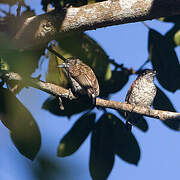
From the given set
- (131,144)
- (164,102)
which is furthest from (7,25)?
(164,102)

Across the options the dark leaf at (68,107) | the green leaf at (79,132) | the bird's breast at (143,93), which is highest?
the dark leaf at (68,107)

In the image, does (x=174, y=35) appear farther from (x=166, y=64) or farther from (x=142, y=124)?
(x=142, y=124)

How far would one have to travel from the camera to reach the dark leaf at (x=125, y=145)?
2.89 meters

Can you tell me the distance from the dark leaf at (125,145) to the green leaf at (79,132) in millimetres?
276

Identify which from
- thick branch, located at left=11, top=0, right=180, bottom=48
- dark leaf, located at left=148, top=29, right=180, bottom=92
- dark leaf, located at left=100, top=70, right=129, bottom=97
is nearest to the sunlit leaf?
dark leaf, located at left=148, top=29, right=180, bottom=92

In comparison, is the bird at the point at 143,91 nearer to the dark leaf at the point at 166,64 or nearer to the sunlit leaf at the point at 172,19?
the sunlit leaf at the point at 172,19

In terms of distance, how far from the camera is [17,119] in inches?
81.3

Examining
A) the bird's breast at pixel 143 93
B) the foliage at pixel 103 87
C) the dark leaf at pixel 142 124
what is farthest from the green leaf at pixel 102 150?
the bird's breast at pixel 143 93

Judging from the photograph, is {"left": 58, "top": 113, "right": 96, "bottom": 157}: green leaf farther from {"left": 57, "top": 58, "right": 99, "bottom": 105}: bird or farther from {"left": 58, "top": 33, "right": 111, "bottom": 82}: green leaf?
{"left": 57, "top": 58, "right": 99, "bottom": 105}: bird

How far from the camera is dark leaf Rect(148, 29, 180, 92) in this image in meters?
3.19

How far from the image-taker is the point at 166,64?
3.19m

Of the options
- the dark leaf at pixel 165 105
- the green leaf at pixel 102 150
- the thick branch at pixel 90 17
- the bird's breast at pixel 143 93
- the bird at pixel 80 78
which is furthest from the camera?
the bird's breast at pixel 143 93

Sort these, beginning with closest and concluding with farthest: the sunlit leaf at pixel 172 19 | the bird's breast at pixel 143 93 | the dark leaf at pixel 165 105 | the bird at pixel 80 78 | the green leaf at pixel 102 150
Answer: the green leaf at pixel 102 150
the dark leaf at pixel 165 105
the sunlit leaf at pixel 172 19
the bird at pixel 80 78
the bird's breast at pixel 143 93

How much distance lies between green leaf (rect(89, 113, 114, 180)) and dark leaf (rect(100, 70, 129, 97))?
13.1 inches
